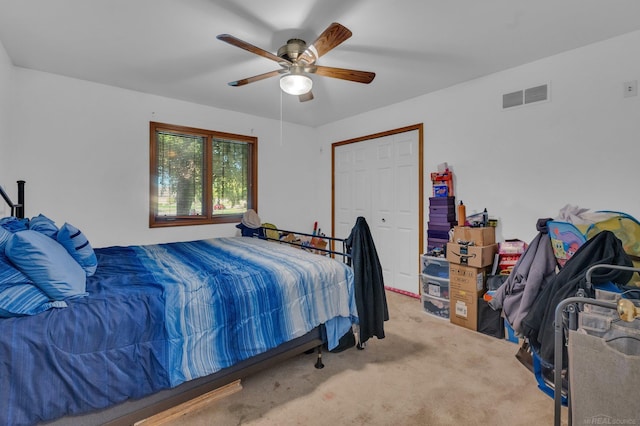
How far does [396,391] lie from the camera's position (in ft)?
6.69

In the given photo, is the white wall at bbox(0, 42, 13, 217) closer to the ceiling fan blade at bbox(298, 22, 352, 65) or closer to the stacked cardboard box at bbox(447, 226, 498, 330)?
the ceiling fan blade at bbox(298, 22, 352, 65)

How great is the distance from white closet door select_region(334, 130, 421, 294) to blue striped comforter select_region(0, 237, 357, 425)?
2012 millimetres

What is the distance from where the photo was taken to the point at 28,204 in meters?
3.11

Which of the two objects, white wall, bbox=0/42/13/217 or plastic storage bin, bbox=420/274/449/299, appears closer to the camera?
white wall, bbox=0/42/13/217

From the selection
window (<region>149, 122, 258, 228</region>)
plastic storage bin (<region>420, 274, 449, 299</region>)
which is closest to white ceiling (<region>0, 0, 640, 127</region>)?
window (<region>149, 122, 258, 228</region>)

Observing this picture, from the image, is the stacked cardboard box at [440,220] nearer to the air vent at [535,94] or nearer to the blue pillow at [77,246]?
the air vent at [535,94]

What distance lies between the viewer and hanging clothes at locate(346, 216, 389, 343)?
2432mm

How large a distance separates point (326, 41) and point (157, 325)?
6.59ft

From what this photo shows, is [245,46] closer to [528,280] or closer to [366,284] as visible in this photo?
[366,284]

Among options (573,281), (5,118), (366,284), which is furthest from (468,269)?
(5,118)

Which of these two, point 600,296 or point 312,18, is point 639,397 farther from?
point 312,18

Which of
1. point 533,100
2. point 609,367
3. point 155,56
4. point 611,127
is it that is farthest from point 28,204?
point 611,127

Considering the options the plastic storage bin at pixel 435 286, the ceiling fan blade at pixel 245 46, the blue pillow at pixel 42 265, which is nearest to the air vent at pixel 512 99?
the plastic storage bin at pixel 435 286

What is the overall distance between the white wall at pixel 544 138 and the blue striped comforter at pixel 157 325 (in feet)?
6.61
